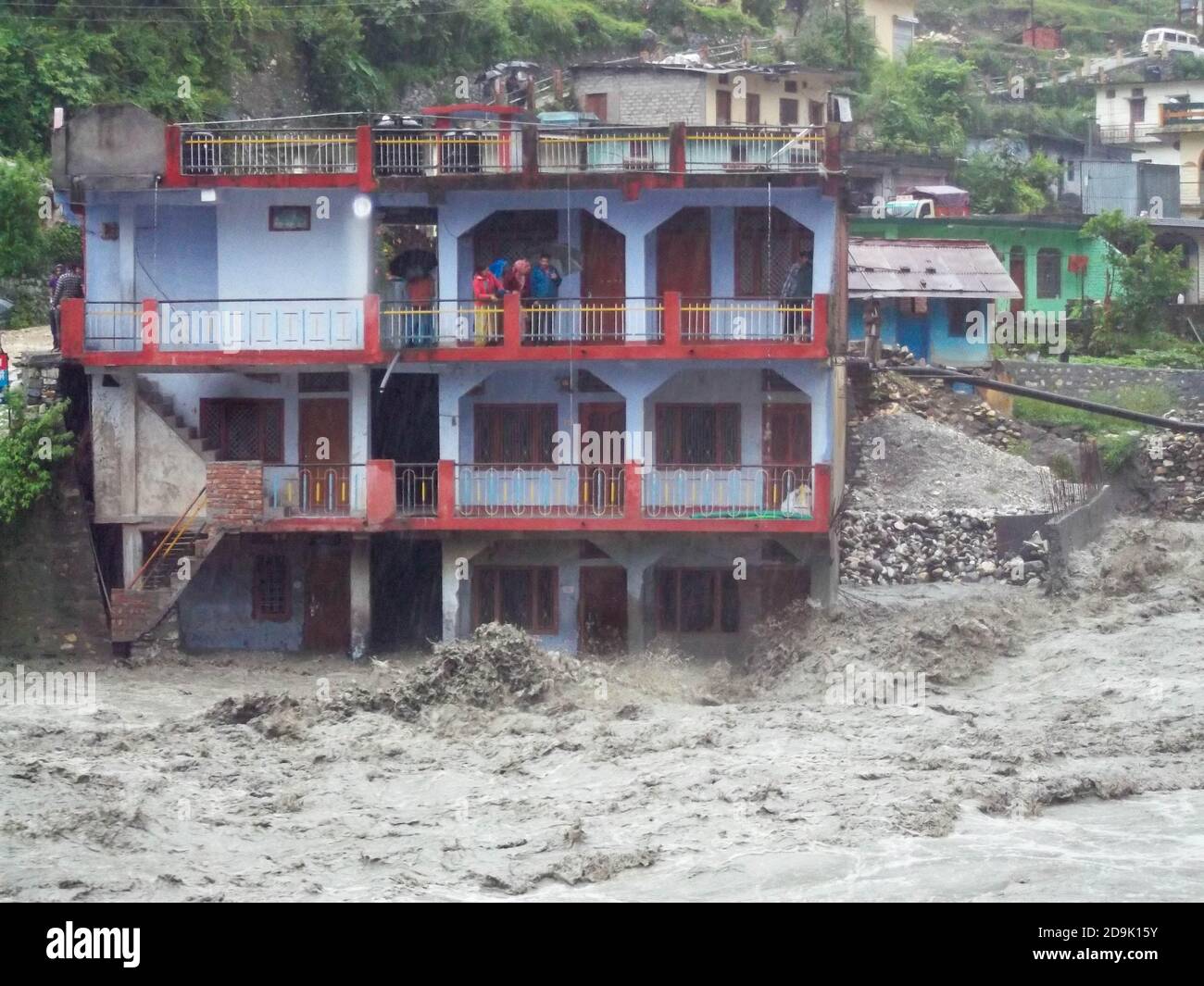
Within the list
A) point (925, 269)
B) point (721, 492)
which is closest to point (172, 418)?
point (721, 492)

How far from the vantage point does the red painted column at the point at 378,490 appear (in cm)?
3281

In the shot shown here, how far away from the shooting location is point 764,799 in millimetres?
23828

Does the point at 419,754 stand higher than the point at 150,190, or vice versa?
the point at 150,190

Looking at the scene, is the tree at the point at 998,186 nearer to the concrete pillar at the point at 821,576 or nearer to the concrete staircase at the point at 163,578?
the concrete pillar at the point at 821,576

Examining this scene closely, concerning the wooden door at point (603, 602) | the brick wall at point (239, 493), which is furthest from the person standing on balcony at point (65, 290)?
the wooden door at point (603, 602)

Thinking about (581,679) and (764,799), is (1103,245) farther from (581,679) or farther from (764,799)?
(764,799)

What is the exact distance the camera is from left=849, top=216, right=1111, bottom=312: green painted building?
52000mm

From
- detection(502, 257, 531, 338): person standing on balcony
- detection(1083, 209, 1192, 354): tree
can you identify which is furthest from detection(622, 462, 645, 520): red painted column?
detection(1083, 209, 1192, 354): tree

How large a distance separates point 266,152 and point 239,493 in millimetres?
5421

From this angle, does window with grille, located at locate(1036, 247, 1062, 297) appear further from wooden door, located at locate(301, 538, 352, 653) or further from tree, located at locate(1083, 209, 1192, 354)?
wooden door, located at locate(301, 538, 352, 653)

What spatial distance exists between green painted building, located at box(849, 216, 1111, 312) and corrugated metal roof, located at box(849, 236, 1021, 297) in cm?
254

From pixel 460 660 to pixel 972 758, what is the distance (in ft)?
26.7

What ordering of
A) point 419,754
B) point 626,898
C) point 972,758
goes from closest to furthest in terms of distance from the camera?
point 626,898 < point 972,758 < point 419,754
